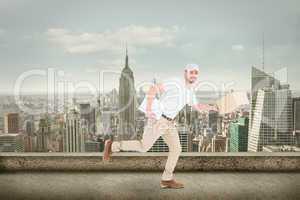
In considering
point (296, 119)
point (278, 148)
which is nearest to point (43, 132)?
point (278, 148)

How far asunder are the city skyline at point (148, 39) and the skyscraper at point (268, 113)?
13 centimetres

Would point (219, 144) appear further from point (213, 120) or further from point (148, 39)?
point (148, 39)

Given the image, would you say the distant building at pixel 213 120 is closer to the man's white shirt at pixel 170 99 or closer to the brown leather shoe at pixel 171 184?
the man's white shirt at pixel 170 99

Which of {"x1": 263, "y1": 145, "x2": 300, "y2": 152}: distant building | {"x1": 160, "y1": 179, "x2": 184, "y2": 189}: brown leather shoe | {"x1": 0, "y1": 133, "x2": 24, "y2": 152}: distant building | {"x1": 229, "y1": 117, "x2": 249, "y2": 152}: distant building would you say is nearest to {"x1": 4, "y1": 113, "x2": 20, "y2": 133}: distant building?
{"x1": 0, "y1": 133, "x2": 24, "y2": 152}: distant building

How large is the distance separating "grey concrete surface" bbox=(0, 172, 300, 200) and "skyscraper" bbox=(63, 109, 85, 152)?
34 centimetres

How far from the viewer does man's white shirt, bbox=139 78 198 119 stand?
8.48ft

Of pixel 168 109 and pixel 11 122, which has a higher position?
pixel 168 109

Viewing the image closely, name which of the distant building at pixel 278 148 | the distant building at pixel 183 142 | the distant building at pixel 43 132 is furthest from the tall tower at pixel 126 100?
the distant building at pixel 278 148

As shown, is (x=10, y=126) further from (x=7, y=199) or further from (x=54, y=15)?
(x=54, y=15)

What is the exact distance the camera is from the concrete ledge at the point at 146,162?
3166mm

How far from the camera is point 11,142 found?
3.28 meters

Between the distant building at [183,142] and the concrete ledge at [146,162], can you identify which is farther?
the concrete ledge at [146,162]

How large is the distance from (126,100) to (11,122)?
1.37 m

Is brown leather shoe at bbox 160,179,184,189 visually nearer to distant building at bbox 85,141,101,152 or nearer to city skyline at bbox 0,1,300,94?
distant building at bbox 85,141,101,152
